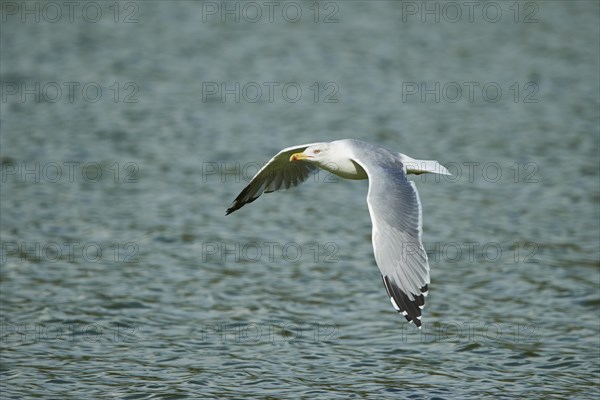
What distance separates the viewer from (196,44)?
23984 mm

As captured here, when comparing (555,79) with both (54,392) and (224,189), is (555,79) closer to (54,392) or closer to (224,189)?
(224,189)

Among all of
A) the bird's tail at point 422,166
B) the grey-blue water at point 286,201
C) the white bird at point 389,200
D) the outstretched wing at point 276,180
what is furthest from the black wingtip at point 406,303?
the outstretched wing at point 276,180

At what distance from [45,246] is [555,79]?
11.5m

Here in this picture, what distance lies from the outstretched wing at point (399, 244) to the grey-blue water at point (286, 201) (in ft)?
4.89

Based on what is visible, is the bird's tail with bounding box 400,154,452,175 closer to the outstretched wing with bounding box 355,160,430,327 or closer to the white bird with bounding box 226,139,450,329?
the white bird with bounding box 226,139,450,329

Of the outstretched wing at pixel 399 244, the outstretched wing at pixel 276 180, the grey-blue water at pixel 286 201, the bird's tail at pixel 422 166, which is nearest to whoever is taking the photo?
the outstretched wing at pixel 399 244

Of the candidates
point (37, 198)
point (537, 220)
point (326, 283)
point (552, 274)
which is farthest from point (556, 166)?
point (37, 198)

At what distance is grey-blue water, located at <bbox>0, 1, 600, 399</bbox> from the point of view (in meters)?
10.5

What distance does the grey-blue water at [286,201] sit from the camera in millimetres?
10453

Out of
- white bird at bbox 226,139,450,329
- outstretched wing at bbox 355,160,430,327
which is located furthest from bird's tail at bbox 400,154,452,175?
outstretched wing at bbox 355,160,430,327

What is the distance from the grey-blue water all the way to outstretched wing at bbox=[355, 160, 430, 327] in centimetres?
149

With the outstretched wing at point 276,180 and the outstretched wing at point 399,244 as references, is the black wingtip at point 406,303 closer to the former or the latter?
the outstretched wing at point 399,244

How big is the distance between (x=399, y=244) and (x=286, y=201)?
7.05 meters

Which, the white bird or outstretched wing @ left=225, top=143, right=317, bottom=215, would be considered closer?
the white bird
